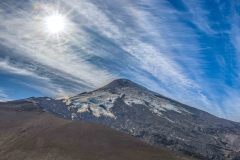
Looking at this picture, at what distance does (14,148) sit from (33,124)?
4323 cm

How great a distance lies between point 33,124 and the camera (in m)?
188

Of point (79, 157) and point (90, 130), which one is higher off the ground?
point (90, 130)

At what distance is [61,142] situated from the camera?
5817 inches

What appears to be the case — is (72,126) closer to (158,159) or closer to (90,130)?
(90,130)

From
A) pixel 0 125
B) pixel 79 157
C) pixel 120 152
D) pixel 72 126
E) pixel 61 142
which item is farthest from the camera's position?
pixel 0 125

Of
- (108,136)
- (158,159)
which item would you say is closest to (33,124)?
(108,136)

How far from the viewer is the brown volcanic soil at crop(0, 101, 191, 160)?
132 m

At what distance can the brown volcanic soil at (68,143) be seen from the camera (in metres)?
132

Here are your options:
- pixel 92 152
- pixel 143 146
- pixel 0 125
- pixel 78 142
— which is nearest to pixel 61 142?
pixel 78 142

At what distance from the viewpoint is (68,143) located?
147875mm

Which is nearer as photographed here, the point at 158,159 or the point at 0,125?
the point at 158,159

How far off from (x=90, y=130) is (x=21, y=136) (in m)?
34.4

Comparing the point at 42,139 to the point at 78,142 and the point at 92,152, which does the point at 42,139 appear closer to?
the point at 78,142

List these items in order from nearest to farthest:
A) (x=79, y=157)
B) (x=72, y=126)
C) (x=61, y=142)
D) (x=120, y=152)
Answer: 1. (x=79, y=157)
2. (x=120, y=152)
3. (x=61, y=142)
4. (x=72, y=126)
